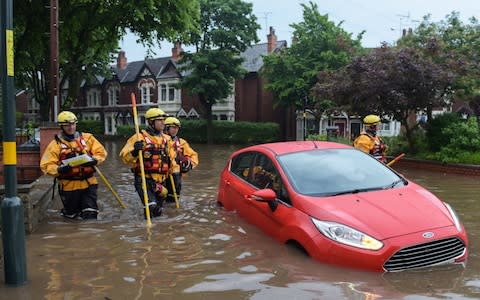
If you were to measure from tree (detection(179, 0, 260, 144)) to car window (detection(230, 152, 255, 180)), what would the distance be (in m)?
27.0

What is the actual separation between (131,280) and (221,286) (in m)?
0.91

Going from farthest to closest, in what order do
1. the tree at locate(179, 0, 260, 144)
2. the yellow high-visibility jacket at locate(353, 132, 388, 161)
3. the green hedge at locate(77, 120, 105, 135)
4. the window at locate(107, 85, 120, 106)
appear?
the window at locate(107, 85, 120, 106) < the green hedge at locate(77, 120, 105, 135) < the tree at locate(179, 0, 260, 144) < the yellow high-visibility jacket at locate(353, 132, 388, 161)

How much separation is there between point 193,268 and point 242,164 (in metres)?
2.49

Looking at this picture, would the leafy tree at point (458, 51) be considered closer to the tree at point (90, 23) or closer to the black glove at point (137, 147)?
the tree at point (90, 23)

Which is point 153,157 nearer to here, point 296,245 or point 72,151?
point 72,151

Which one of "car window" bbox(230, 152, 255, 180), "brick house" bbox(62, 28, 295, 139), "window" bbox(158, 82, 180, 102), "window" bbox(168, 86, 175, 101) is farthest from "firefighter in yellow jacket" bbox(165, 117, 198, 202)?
"window" bbox(168, 86, 175, 101)

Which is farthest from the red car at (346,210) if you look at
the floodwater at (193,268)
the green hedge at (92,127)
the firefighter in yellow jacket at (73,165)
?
the green hedge at (92,127)

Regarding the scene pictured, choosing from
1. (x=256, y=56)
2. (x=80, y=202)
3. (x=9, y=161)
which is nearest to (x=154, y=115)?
(x=80, y=202)

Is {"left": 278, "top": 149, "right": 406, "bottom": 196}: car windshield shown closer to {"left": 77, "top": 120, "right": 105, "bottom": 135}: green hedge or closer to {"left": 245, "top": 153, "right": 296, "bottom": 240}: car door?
{"left": 245, "top": 153, "right": 296, "bottom": 240}: car door

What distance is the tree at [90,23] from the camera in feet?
48.7

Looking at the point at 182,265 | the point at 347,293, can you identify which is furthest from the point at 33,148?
the point at 347,293

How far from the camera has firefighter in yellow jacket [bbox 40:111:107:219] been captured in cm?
716

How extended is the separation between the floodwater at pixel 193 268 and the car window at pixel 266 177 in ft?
1.94

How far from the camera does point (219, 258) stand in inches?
221
